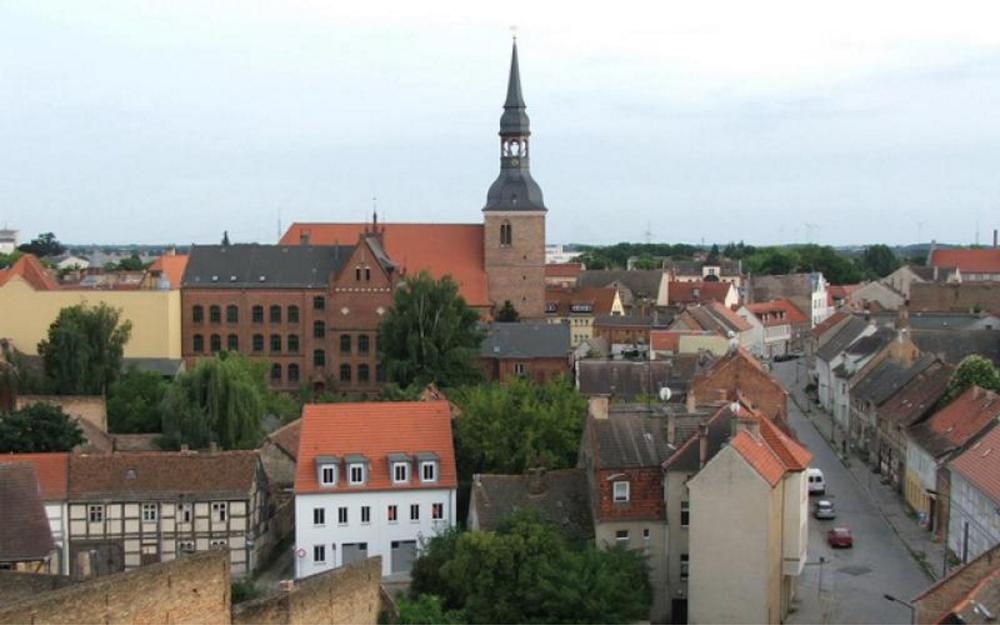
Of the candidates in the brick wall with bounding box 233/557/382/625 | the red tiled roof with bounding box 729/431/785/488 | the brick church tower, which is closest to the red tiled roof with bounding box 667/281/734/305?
the brick church tower

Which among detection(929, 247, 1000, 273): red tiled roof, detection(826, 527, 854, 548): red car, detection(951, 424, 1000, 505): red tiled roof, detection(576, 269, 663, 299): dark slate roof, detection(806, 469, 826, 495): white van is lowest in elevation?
detection(826, 527, 854, 548): red car

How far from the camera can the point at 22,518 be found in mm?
37312

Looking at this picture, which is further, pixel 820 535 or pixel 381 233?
pixel 381 233

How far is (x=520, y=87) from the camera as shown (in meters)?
86.1

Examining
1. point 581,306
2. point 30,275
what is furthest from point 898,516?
point 581,306

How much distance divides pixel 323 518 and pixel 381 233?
48.7 metres

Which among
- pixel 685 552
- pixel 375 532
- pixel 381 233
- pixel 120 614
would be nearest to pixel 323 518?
pixel 375 532

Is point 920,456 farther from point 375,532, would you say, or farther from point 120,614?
point 120,614

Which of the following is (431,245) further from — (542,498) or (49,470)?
(542,498)

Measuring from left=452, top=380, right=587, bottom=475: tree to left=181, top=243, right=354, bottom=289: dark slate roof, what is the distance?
38565mm

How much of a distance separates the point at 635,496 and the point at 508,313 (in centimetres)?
4928

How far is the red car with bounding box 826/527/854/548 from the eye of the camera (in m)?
44.1

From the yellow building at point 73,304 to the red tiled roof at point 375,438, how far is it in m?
38.9

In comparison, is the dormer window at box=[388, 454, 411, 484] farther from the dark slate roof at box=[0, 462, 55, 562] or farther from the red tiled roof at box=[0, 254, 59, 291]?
the red tiled roof at box=[0, 254, 59, 291]
